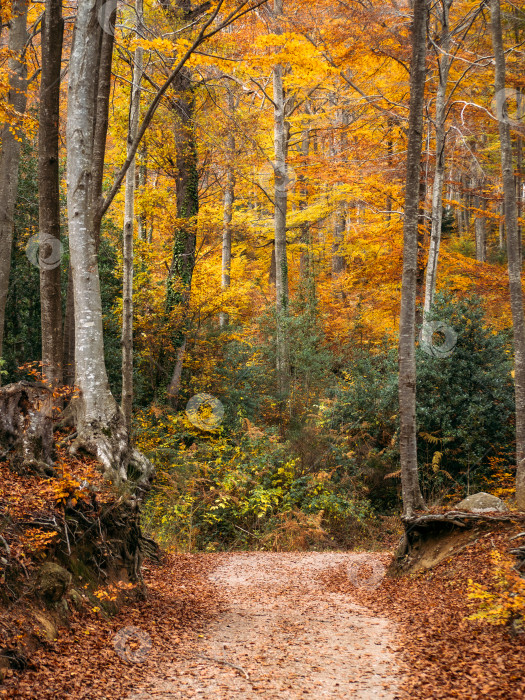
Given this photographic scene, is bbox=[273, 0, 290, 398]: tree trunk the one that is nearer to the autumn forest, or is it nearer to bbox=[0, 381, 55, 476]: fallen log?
the autumn forest

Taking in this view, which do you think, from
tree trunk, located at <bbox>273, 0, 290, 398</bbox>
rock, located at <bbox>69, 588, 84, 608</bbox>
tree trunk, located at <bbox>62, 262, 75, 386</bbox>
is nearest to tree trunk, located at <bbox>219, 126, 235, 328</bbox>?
tree trunk, located at <bbox>273, 0, 290, 398</bbox>

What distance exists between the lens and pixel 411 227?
7.83 metres

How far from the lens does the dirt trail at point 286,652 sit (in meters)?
3.85

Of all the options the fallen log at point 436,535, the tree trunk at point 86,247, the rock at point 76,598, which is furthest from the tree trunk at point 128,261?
the rock at point 76,598

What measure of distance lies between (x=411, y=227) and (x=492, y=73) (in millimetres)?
11703

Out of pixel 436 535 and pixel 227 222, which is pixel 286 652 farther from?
pixel 227 222

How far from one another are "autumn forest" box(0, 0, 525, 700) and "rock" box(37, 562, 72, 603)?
0.10 feet

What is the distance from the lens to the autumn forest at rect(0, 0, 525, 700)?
441 cm

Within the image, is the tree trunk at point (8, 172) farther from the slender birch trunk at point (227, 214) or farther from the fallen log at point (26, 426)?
the fallen log at point (26, 426)

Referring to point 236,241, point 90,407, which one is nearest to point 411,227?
point 90,407

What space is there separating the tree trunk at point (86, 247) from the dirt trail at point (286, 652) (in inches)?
79.2

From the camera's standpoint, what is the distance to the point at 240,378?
14.9 metres

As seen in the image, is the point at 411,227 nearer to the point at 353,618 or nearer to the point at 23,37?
the point at 353,618

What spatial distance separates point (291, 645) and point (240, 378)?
33.7 ft
